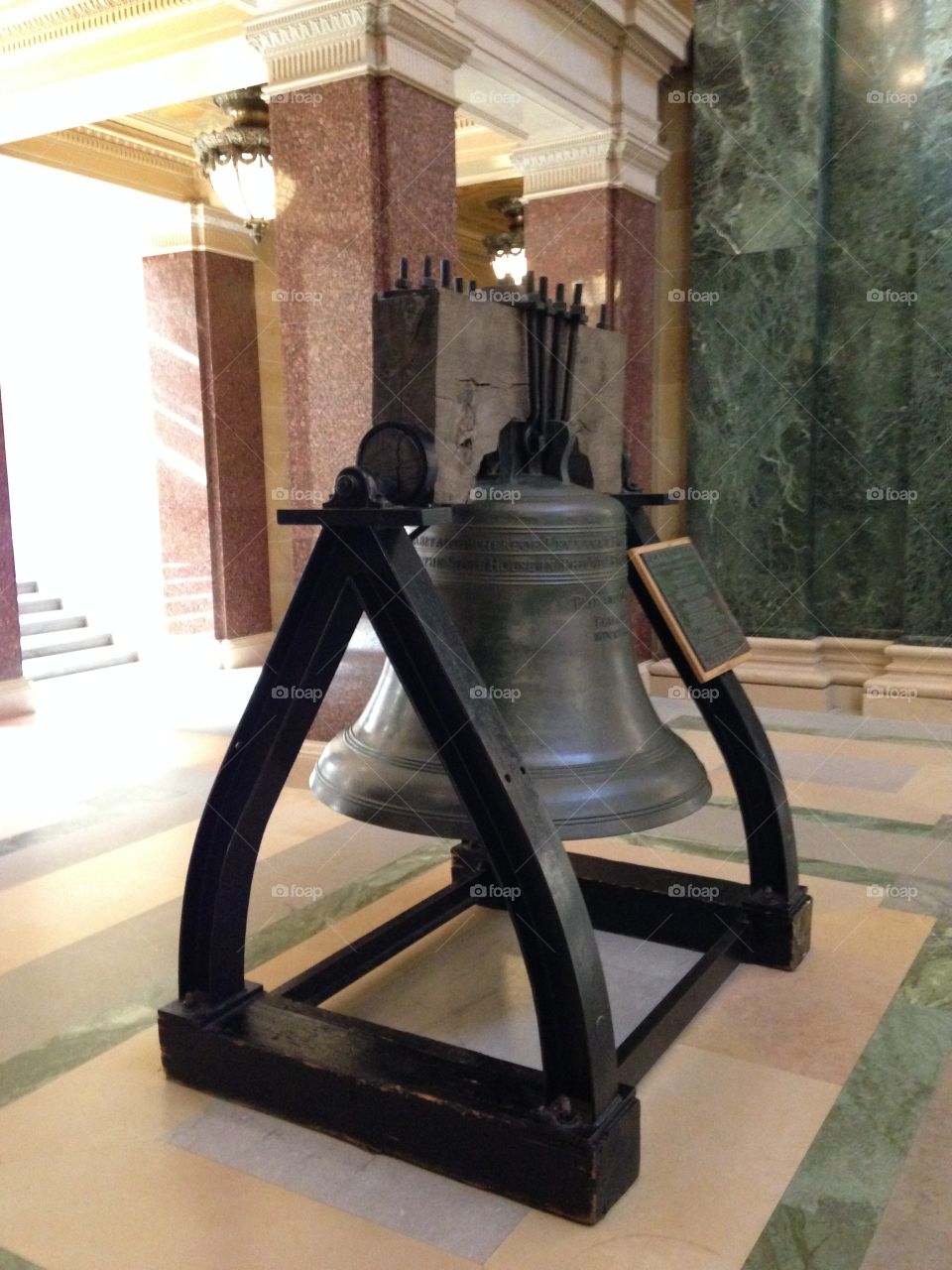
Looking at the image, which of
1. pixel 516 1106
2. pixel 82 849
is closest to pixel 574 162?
pixel 82 849

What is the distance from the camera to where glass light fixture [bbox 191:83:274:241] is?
5504mm

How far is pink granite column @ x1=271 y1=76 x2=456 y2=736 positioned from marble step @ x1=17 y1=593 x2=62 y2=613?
5.42 meters

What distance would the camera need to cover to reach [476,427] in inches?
83.8

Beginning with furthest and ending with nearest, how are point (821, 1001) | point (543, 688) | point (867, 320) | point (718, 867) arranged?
point (867, 320), point (718, 867), point (821, 1001), point (543, 688)

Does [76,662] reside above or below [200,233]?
below

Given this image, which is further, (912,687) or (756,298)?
(756,298)

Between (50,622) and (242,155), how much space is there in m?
4.87

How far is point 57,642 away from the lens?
8656 millimetres

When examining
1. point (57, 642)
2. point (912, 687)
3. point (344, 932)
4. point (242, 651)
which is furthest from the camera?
point (57, 642)

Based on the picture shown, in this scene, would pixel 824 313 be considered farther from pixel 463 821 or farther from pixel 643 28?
pixel 463 821

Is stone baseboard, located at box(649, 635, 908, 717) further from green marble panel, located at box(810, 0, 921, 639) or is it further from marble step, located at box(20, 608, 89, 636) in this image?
marble step, located at box(20, 608, 89, 636)

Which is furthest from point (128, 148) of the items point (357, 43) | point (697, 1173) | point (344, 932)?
point (697, 1173)

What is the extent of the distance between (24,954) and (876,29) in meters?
6.33

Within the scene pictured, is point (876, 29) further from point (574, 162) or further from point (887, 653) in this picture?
point (887, 653)
